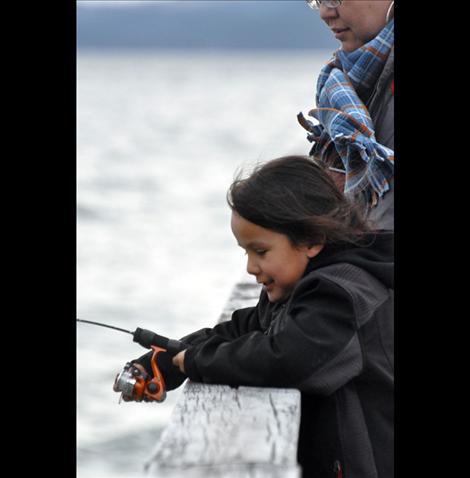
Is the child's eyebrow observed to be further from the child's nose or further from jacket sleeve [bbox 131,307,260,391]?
jacket sleeve [bbox 131,307,260,391]

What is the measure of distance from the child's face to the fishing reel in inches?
12.7

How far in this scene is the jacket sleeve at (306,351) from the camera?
2359mm

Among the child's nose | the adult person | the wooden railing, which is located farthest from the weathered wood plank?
the adult person

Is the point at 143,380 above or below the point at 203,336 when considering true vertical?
below

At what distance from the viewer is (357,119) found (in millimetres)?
2947

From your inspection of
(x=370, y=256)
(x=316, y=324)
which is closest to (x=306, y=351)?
(x=316, y=324)

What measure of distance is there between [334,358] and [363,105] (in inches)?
34.1

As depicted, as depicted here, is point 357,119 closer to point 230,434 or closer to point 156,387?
point 156,387

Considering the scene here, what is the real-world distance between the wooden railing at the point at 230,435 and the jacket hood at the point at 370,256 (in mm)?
350

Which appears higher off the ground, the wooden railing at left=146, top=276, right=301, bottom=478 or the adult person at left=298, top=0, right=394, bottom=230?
the adult person at left=298, top=0, right=394, bottom=230

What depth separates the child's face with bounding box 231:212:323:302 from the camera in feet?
8.54

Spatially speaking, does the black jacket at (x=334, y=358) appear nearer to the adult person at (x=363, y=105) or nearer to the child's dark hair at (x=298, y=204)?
the child's dark hair at (x=298, y=204)

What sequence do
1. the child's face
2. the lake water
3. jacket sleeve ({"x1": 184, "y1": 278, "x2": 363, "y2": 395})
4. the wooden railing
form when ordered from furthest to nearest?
the lake water → the child's face → jacket sleeve ({"x1": 184, "y1": 278, "x2": 363, "y2": 395}) → the wooden railing
